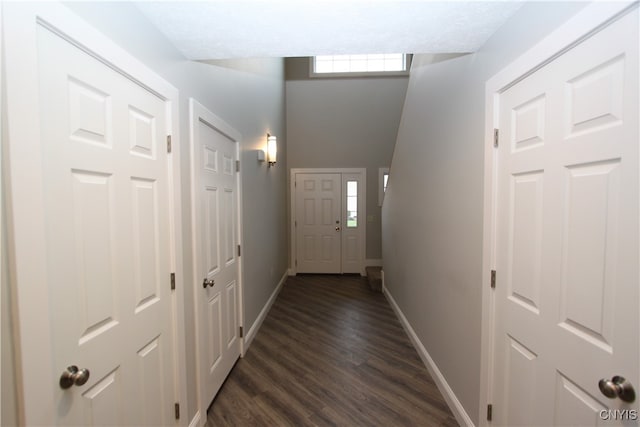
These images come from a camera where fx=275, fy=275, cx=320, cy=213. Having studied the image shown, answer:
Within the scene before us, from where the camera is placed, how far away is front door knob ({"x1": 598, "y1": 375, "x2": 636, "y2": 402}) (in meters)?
0.79

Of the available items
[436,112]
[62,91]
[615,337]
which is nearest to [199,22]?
[62,91]

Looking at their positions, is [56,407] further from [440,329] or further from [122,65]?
[440,329]

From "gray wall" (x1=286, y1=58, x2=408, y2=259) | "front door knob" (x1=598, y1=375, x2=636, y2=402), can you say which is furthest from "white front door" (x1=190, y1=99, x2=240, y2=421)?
"gray wall" (x1=286, y1=58, x2=408, y2=259)

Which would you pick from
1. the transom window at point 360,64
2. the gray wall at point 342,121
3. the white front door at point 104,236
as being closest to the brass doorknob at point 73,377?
the white front door at point 104,236

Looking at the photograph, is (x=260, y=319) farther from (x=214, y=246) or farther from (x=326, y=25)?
(x=326, y=25)

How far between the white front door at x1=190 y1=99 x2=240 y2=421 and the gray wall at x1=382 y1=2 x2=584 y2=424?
164 cm

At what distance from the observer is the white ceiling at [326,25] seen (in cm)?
118

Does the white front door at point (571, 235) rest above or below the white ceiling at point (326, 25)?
below

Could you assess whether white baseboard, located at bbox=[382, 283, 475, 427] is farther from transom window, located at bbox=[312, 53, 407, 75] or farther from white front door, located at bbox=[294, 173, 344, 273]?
transom window, located at bbox=[312, 53, 407, 75]

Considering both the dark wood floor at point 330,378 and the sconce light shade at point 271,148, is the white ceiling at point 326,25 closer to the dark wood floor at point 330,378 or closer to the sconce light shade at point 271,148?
the sconce light shade at point 271,148

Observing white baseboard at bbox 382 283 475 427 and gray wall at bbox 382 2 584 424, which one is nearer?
gray wall at bbox 382 2 584 424

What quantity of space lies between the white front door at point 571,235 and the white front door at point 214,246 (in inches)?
66.7

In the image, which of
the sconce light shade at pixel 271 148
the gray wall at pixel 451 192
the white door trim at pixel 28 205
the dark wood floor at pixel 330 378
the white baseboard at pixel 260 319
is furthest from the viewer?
the sconce light shade at pixel 271 148

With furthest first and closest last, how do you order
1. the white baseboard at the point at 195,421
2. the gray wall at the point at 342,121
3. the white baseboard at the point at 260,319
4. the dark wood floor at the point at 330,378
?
the gray wall at the point at 342,121
the white baseboard at the point at 260,319
the dark wood floor at the point at 330,378
the white baseboard at the point at 195,421
